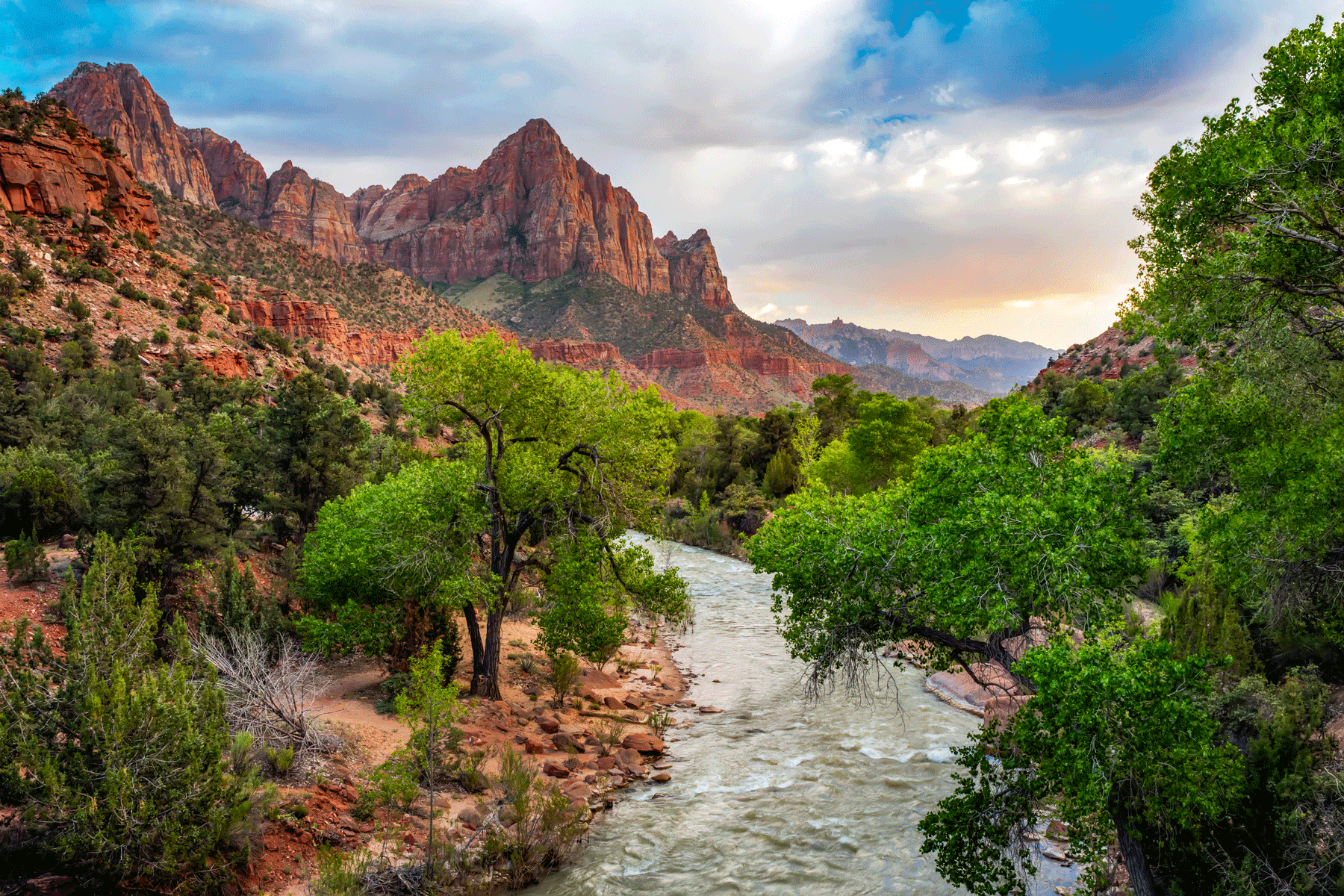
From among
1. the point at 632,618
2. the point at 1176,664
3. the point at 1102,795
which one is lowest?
the point at 632,618

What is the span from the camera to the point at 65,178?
4256 cm

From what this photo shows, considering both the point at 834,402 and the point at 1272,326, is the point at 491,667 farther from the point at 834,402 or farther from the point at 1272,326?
the point at 834,402

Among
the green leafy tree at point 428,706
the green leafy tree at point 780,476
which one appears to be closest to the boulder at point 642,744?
the green leafy tree at point 428,706

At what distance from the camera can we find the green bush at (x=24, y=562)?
43.8 feet

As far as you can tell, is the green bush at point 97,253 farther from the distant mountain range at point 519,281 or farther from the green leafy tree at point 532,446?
the distant mountain range at point 519,281

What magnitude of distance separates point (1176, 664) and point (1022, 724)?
1.49 meters

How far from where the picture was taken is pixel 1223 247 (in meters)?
9.73

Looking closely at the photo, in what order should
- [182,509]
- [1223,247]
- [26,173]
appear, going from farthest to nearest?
1. [26,173]
2. [182,509]
3. [1223,247]

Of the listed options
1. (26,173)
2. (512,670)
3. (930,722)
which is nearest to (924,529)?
(930,722)

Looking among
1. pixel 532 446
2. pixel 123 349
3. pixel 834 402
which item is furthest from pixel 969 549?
pixel 834 402

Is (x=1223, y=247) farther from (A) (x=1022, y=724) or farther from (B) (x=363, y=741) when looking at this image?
(B) (x=363, y=741)

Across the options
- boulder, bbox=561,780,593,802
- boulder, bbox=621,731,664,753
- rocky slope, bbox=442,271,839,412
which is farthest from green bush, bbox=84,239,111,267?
rocky slope, bbox=442,271,839,412

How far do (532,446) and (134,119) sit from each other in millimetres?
195716

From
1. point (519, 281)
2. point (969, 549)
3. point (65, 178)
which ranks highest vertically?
point (519, 281)
